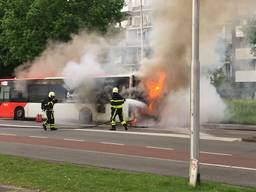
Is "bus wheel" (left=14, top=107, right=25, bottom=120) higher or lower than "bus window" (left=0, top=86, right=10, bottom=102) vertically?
lower

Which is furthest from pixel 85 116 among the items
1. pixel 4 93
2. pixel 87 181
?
pixel 87 181

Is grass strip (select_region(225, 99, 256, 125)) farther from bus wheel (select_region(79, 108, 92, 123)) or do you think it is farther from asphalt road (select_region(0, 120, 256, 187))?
asphalt road (select_region(0, 120, 256, 187))

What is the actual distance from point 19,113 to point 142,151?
59.2 feet

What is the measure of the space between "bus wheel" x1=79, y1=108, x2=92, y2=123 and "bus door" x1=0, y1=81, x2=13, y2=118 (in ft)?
21.4

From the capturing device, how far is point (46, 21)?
3797 cm

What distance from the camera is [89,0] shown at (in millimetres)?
39125

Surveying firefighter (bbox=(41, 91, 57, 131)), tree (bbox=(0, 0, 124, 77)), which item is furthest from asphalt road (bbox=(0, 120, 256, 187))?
tree (bbox=(0, 0, 124, 77))

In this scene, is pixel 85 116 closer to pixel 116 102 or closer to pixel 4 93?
pixel 116 102

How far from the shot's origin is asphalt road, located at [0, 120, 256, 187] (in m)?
11.2

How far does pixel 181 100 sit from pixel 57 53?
11.7m

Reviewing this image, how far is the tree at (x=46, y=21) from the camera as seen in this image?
3734 centimetres

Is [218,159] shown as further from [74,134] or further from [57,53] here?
[57,53]

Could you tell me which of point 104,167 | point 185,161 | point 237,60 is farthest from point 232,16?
point 237,60

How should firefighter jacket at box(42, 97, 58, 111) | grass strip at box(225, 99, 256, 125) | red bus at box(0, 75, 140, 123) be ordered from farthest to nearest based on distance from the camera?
1. grass strip at box(225, 99, 256, 125)
2. red bus at box(0, 75, 140, 123)
3. firefighter jacket at box(42, 97, 58, 111)
